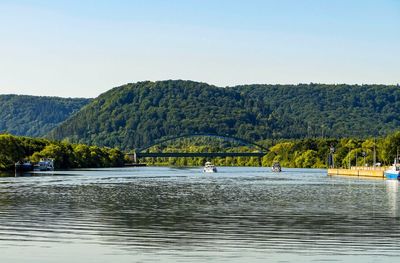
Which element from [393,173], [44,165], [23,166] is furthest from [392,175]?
[44,165]

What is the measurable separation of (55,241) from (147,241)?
3.78 m

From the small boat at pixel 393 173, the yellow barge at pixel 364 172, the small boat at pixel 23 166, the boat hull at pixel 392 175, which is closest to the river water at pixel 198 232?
the boat hull at pixel 392 175

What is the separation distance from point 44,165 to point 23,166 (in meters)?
7.10

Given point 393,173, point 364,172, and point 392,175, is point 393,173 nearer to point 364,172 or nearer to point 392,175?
point 392,175

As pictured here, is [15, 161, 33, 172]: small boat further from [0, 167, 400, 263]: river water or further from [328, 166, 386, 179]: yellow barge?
[0, 167, 400, 263]: river water

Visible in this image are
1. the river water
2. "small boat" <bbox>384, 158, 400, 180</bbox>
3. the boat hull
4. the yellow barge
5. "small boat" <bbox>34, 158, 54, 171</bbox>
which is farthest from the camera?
"small boat" <bbox>34, 158, 54, 171</bbox>

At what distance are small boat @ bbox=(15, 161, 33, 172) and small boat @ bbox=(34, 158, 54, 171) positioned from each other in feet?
4.79

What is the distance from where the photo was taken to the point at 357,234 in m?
38.2

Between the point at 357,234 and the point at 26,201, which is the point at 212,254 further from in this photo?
the point at 26,201

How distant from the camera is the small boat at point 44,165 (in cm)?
18675

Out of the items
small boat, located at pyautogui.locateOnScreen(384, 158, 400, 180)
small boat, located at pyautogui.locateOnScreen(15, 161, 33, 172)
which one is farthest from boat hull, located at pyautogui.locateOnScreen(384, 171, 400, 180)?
small boat, located at pyautogui.locateOnScreen(15, 161, 33, 172)

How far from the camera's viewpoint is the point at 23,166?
7200 inches

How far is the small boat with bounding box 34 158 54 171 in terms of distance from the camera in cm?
18675

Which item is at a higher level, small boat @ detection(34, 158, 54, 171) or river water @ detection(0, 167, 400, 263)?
small boat @ detection(34, 158, 54, 171)
